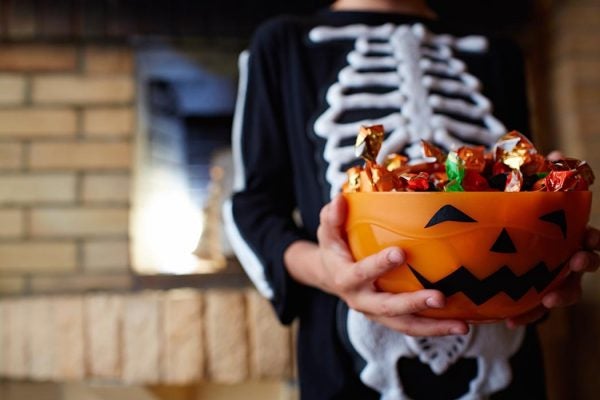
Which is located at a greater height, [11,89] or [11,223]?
[11,89]

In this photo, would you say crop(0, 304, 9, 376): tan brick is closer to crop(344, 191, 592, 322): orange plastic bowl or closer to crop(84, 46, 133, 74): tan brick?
crop(84, 46, 133, 74): tan brick

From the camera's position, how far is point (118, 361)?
3.67ft

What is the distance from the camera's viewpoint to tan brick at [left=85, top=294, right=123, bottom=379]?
3.66 feet

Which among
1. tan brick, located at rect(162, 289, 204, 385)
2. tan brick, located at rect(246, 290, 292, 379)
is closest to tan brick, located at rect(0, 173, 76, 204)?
tan brick, located at rect(162, 289, 204, 385)

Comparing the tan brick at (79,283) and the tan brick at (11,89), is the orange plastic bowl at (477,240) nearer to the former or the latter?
the tan brick at (79,283)

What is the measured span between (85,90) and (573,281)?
1200mm

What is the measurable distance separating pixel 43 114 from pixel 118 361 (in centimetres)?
63

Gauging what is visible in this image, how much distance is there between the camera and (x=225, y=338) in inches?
44.1

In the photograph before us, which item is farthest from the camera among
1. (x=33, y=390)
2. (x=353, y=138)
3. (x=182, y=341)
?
(x=33, y=390)

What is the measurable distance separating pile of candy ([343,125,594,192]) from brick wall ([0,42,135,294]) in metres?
0.99

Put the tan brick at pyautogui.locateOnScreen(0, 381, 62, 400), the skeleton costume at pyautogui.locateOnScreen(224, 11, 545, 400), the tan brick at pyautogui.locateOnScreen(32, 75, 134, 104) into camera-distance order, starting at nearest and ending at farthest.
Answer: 1. the skeleton costume at pyautogui.locateOnScreen(224, 11, 545, 400)
2. the tan brick at pyautogui.locateOnScreen(0, 381, 62, 400)
3. the tan brick at pyautogui.locateOnScreen(32, 75, 134, 104)

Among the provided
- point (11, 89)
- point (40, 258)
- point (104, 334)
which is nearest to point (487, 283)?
point (104, 334)

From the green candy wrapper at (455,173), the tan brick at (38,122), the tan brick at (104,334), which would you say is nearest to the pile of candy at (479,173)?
the green candy wrapper at (455,173)

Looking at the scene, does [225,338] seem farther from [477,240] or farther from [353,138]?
[477,240]
